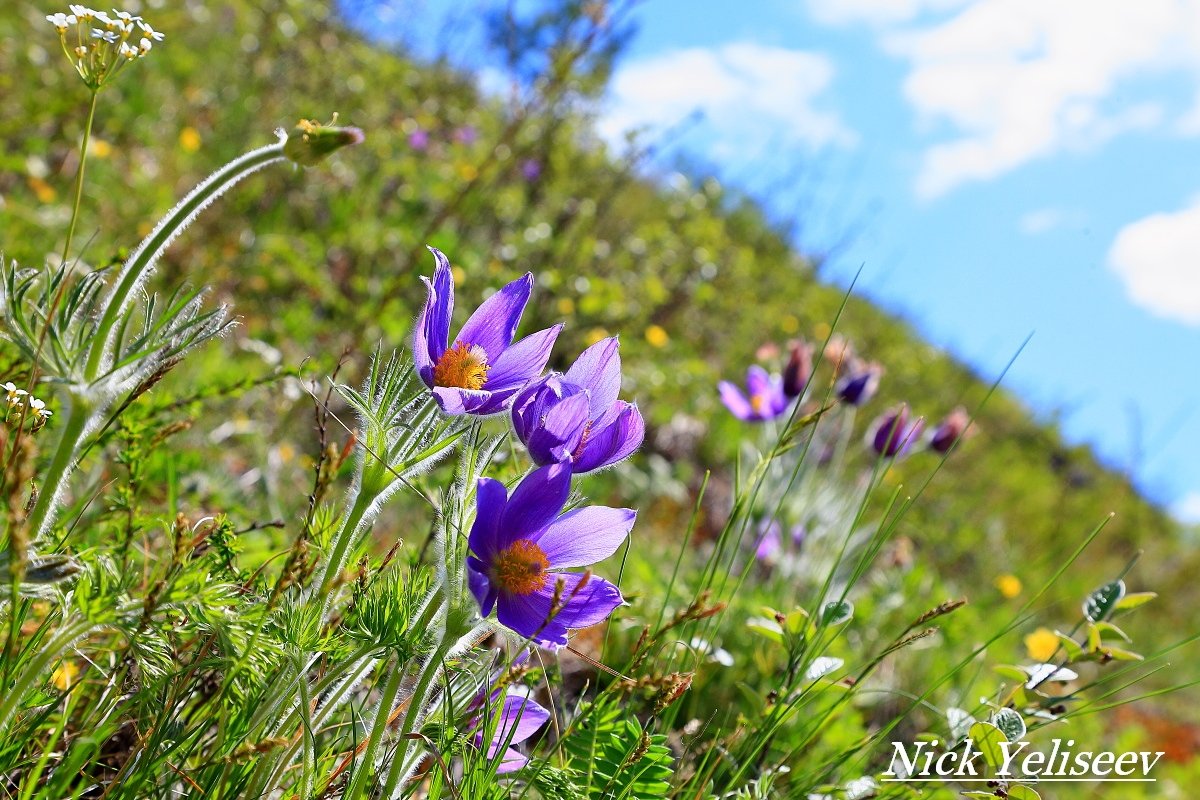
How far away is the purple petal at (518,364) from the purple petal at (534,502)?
161mm

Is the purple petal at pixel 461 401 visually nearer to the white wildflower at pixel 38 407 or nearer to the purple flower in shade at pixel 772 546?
the white wildflower at pixel 38 407

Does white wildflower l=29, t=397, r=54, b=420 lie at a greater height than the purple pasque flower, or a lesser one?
greater

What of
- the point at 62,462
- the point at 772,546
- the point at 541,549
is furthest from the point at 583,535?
the point at 772,546

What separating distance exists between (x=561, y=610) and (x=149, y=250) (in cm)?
52

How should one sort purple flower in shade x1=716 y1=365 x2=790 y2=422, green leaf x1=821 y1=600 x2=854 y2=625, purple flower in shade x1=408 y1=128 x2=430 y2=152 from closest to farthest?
green leaf x1=821 y1=600 x2=854 y2=625, purple flower in shade x1=716 y1=365 x2=790 y2=422, purple flower in shade x1=408 y1=128 x2=430 y2=152

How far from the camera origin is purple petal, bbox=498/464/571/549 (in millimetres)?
882

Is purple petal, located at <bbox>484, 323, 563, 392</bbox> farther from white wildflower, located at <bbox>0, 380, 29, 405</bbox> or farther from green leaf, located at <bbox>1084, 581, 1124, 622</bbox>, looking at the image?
green leaf, located at <bbox>1084, 581, 1124, 622</bbox>

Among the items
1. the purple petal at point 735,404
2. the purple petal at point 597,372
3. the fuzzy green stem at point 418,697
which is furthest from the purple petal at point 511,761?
the purple petal at point 735,404

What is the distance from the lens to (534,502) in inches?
35.0

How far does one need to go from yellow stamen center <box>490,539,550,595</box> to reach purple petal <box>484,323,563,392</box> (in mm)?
199

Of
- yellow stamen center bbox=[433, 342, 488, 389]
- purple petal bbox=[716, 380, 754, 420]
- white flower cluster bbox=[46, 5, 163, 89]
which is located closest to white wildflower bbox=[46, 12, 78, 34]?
white flower cluster bbox=[46, 5, 163, 89]

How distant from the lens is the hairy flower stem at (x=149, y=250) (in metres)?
0.84

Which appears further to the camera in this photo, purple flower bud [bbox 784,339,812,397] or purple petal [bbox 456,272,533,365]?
purple flower bud [bbox 784,339,812,397]

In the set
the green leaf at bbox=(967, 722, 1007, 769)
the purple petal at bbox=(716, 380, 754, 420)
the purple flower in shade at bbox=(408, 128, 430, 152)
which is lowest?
the green leaf at bbox=(967, 722, 1007, 769)
